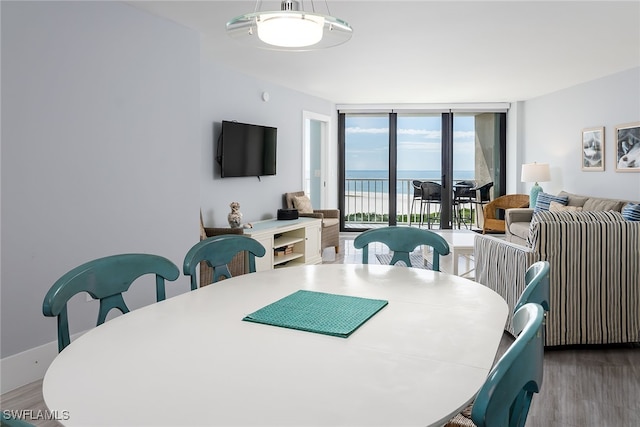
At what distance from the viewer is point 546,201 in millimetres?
6984

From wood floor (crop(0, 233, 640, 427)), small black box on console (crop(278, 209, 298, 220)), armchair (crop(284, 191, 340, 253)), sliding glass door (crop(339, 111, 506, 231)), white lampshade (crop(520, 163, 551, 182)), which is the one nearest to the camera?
wood floor (crop(0, 233, 640, 427))

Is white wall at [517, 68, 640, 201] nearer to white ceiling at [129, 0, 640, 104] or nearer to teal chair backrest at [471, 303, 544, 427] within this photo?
white ceiling at [129, 0, 640, 104]

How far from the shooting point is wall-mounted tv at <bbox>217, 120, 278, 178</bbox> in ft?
18.0

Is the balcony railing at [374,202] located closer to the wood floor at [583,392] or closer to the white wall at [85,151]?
the white wall at [85,151]

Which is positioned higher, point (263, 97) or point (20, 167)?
point (263, 97)

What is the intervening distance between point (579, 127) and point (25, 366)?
707cm

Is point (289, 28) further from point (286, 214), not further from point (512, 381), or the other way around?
point (286, 214)

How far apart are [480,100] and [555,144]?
4.90 feet

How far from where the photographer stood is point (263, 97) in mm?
6434

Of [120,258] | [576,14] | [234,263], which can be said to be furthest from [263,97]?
[120,258]

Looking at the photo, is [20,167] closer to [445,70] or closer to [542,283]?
[542,283]

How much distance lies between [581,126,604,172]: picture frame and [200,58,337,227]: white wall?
156 inches

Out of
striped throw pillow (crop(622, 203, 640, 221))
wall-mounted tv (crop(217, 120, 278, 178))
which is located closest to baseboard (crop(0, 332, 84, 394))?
wall-mounted tv (crop(217, 120, 278, 178))

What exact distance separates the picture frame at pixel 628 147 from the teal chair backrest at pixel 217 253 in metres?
5.18
